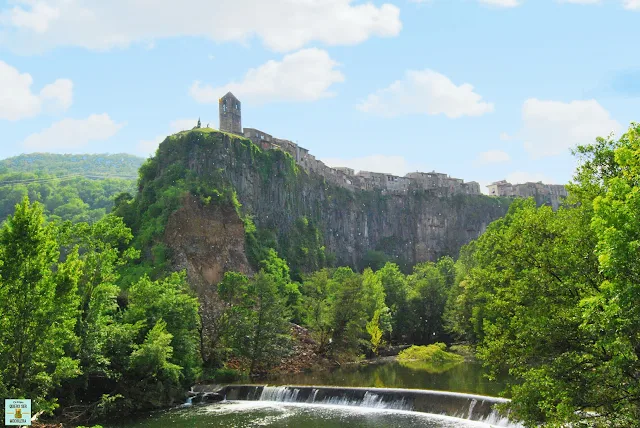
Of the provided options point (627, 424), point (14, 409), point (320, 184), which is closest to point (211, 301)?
point (14, 409)

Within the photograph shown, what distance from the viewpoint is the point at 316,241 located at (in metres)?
106

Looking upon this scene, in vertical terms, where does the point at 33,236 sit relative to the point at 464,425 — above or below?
above

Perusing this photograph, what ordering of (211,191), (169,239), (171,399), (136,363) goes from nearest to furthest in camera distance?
(136,363)
(171,399)
(169,239)
(211,191)

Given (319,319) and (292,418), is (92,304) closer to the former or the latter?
(292,418)

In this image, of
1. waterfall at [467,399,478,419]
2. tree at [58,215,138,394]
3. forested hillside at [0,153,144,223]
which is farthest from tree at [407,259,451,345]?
forested hillside at [0,153,144,223]

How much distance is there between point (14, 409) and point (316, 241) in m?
86.7

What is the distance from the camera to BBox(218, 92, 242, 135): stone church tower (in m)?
103

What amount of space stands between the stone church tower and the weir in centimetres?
6464

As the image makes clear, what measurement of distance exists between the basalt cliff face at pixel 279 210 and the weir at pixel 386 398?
30.3 meters

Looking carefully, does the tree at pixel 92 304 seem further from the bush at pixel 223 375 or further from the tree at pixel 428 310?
the tree at pixel 428 310

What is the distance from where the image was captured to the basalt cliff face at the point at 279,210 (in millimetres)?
75250

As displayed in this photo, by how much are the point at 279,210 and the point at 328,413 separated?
64.6m

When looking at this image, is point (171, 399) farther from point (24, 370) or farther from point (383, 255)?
point (383, 255)

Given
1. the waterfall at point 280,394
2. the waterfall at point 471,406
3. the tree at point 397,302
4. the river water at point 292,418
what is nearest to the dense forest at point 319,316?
the waterfall at point 471,406
